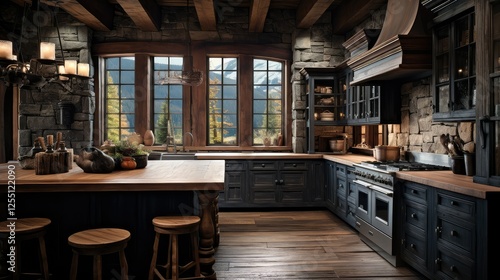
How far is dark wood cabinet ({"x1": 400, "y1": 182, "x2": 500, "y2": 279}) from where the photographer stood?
2.48m

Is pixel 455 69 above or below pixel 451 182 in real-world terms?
above

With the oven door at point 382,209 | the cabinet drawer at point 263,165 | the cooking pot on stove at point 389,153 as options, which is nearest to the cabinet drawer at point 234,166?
the cabinet drawer at point 263,165

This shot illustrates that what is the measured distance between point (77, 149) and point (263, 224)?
3531 mm

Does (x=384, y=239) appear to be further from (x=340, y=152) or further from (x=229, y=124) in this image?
(x=229, y=124)

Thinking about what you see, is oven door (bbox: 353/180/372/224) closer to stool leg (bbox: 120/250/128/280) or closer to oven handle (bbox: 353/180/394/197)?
oven handle (bbox: 353/180/394/197)

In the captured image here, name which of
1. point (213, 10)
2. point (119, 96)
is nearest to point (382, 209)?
point (213, 10)

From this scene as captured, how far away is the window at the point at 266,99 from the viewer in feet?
23.0

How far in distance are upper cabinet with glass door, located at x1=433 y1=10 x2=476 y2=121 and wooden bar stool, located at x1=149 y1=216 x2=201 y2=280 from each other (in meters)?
2.44

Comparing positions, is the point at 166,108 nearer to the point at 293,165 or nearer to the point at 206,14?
Answer: the point at 206,14

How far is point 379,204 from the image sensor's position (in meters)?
Answer: 3.95

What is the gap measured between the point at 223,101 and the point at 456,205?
190 inches

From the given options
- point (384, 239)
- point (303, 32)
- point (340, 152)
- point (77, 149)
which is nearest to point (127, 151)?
point (384, 239)

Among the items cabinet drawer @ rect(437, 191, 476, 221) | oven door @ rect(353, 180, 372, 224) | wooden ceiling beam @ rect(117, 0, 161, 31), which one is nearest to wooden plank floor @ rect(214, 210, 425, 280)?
oven door @ rect(353, 180, 372, 224)

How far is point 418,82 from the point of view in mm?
4426
